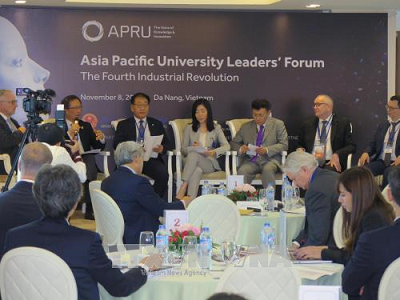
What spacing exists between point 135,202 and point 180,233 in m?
1.69

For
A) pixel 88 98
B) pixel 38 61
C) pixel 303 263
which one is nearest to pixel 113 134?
pixel 88 98

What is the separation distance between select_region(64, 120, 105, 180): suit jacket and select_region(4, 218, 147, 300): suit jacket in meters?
6.46

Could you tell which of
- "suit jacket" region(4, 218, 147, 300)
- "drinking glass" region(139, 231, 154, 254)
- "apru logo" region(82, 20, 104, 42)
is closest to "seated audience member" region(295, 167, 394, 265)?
"drinking glass" region(139, 231, 154, 254)

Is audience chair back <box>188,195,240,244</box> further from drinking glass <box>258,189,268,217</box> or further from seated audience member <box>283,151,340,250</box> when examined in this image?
seated audience member <box>283,151,340,250</box>

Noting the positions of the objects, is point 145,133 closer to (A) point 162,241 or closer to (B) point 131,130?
(B) point 131,130

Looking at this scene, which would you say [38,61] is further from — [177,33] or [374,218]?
[374,218]

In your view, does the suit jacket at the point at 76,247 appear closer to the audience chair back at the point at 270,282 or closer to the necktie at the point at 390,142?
the audience chair back at the point at 270,282

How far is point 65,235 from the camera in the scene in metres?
3.72

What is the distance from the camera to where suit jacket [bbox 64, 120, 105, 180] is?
1027 cm

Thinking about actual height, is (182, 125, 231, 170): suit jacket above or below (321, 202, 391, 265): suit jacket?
above

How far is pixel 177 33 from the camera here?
36.3 ft

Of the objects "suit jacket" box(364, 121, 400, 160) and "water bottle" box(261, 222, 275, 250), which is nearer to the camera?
"water bottle" box(261, 222, 275, 250)

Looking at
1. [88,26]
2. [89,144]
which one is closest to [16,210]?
[89,144]

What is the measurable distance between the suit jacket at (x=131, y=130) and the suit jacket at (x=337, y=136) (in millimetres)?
1828
